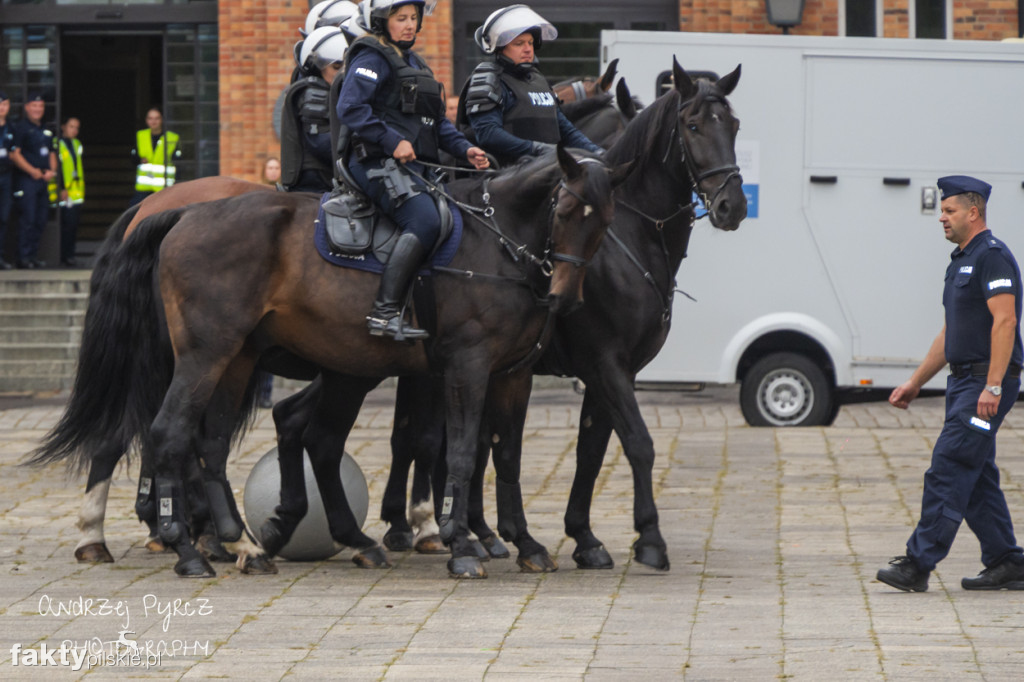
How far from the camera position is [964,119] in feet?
45.9

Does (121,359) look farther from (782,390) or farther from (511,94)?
(782,390)

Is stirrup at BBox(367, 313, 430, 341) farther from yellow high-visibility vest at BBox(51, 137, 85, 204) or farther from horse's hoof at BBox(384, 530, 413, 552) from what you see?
yellow high-visibility vest at BBox(51, 137, 85, 204)

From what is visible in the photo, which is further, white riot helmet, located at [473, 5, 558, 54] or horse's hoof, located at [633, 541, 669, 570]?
white riot helmet, located at [473, 5, 558, 54]

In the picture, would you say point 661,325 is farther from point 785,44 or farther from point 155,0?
point 155,0

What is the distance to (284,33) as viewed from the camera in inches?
720

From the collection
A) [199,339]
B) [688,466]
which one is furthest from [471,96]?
[688,466]

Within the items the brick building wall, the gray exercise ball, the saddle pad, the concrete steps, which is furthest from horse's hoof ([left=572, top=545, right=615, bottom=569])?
the brick building wall

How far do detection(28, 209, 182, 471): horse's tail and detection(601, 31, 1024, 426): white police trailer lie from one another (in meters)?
6.58

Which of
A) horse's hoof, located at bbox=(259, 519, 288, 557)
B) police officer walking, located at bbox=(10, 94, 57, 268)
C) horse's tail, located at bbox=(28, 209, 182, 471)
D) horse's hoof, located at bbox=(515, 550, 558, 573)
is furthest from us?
police officer walking, located at bbox=(10, 94, 57, 268)

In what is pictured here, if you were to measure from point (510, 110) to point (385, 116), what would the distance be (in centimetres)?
89

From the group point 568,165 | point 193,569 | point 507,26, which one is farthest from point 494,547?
point 507,26

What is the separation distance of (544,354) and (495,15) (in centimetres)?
176

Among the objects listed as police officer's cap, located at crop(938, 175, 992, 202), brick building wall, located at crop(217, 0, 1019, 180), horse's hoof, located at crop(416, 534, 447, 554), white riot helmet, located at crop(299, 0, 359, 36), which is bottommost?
horse's hoof, located at crop(416, 534, 447, 554)

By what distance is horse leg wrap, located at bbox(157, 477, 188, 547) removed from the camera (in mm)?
7816
